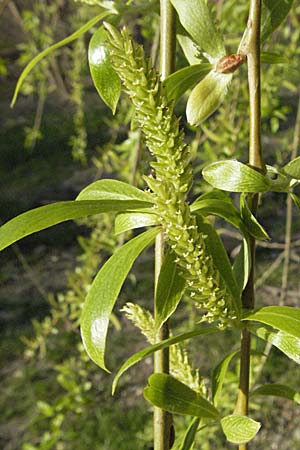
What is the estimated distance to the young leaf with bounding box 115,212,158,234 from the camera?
0.31 meters

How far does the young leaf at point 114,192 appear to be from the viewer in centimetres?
32

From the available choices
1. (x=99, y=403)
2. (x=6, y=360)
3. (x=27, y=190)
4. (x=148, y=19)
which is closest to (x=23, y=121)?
(x=27, y=190)

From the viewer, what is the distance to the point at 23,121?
4203mm

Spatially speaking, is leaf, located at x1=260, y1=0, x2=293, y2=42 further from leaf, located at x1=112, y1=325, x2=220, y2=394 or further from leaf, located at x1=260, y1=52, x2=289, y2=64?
leaf, located at x1=112, y1=325, x2=220, y2=394

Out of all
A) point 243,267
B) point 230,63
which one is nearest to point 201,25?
point 230,63

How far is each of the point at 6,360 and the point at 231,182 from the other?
2.02 metres

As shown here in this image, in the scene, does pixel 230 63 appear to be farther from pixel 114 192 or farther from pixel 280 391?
pixel 280 391

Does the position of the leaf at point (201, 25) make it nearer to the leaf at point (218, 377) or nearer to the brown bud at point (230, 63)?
the brown bud at point (230, 63)

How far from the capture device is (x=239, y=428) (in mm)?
313

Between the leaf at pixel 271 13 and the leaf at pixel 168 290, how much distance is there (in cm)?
14

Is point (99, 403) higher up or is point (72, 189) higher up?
point (72, 189)

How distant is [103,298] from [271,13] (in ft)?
0.60

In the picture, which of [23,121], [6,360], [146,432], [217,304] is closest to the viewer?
[217,304]

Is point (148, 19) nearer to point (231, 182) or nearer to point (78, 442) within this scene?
point (231, 182)
